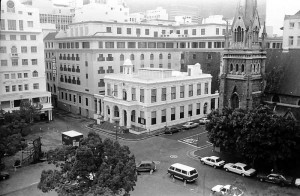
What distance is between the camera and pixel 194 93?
2443 inches

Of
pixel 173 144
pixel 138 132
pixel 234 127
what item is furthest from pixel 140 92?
pixel 234 127

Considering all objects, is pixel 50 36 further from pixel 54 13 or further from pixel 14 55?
pixel 54 13

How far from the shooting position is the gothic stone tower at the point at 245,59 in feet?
140

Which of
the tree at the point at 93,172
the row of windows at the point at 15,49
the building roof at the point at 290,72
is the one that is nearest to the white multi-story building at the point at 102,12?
the row of windows at the point at 15,49

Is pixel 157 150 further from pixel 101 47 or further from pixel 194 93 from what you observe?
pixel 101 47

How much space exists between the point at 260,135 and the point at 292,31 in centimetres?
2990

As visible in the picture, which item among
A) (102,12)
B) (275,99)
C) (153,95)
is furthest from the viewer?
(102,12)

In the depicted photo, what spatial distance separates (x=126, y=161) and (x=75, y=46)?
5076 cm

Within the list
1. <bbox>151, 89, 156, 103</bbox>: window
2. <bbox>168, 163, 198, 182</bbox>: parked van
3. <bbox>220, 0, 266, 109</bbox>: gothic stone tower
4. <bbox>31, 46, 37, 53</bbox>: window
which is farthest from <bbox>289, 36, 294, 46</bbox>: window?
<bbox>31, 46, 37, 53</bbox>: window

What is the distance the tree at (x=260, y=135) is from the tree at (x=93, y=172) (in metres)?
15.8

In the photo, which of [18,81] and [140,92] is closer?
[140,92]

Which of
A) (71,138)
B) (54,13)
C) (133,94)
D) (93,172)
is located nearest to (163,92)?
(133,94)

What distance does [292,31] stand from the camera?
55.9m

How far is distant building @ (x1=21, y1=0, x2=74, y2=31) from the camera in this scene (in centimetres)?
11600
